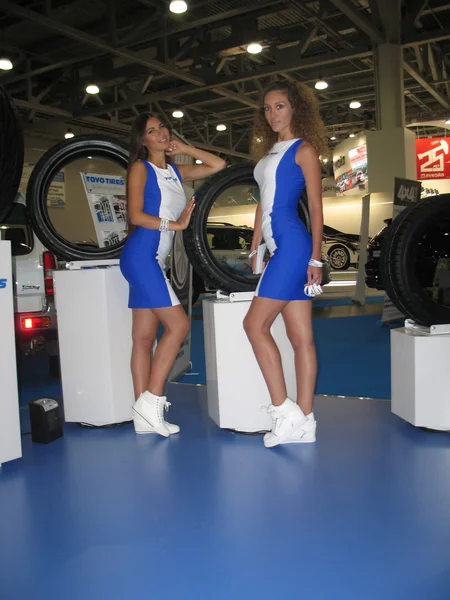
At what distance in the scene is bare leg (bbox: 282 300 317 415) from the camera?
9.32 ft

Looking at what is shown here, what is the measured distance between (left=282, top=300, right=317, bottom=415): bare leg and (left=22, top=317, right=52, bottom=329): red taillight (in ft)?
8.46

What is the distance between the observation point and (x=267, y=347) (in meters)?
2.79

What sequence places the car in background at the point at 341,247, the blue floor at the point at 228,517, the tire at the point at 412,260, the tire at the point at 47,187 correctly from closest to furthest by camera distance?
the blue floor at the point at 228,517 → the tire at the point at 412,260 → the tire at the point at 47,187 → the car in background at the point at 341,247

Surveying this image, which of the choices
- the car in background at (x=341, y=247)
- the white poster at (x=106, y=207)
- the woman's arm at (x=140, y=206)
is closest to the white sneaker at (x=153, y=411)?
the woman's arm at (x=140, y=206)

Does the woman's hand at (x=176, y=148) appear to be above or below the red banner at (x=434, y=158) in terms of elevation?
below

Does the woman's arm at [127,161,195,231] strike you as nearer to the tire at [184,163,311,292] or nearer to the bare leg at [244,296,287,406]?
the tire at [184,163,311,292]

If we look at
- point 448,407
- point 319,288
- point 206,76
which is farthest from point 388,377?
point 206,76

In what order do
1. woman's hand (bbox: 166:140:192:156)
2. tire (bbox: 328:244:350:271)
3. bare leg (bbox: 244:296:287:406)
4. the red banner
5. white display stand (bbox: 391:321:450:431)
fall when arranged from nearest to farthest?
bare leg (bbox: 244:296:287:406) < white display stand (bbox: 391:321:450:431) < woman's hand (bbox: 166:140:192:156) < the red banner < tire (bbox: 328:244:350:271)

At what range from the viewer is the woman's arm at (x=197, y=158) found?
10.3 ft

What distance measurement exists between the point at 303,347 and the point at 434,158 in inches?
520

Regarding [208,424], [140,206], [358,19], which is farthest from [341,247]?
[140,206]

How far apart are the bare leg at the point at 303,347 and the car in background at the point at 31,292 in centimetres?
247

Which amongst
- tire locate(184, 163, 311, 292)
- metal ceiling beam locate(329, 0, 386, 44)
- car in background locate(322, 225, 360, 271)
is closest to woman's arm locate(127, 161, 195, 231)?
tire locate(184, 163, 311, 292)

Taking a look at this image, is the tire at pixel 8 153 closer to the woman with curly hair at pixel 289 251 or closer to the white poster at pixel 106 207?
the white poster at pixel 106 207
